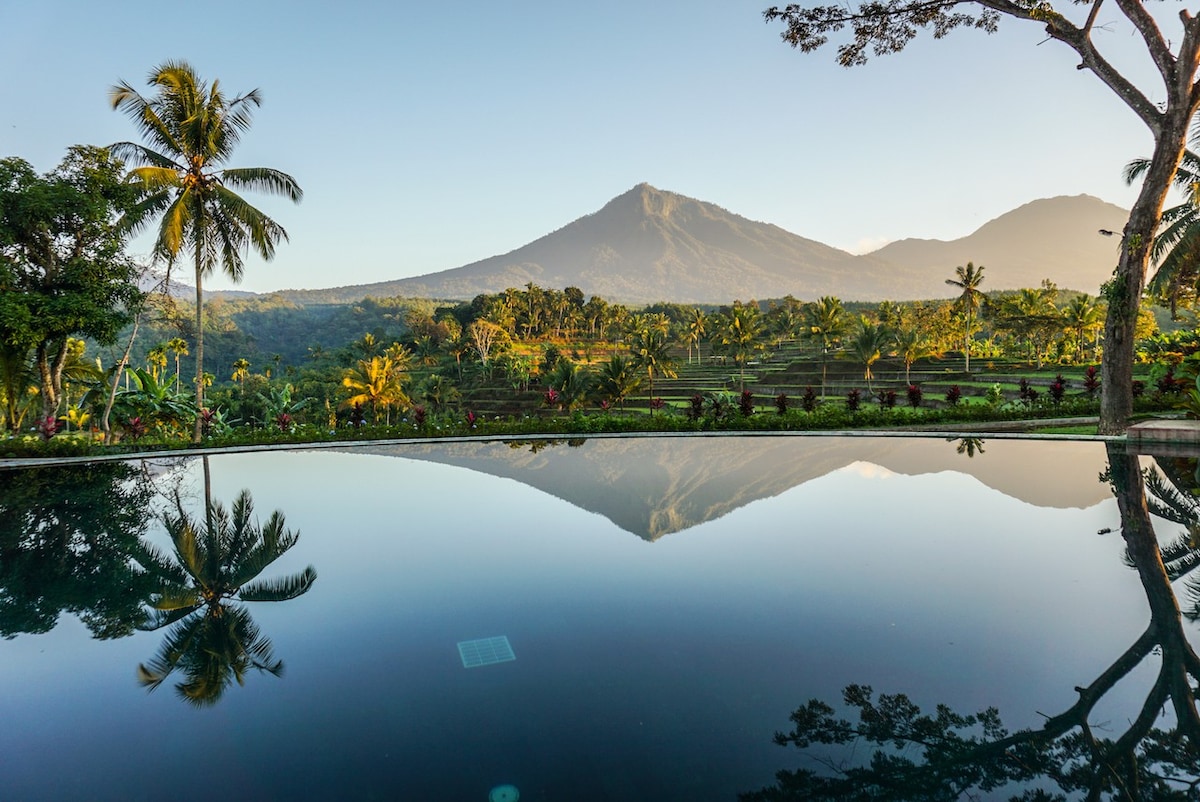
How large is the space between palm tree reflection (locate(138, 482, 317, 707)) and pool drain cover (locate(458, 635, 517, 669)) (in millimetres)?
1007

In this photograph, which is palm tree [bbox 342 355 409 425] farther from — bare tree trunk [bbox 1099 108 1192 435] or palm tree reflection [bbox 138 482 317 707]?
bare tree trunk [bbox 1099 108 1192 435]

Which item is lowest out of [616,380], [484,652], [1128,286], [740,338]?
[484,652]

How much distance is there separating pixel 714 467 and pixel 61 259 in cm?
1298

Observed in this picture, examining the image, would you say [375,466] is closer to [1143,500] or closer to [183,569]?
[183,569]

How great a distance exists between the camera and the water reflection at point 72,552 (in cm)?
438

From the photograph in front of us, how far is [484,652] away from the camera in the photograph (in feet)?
12.1

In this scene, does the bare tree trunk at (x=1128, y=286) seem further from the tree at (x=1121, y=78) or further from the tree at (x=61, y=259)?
the tree at (x=61, y=259)

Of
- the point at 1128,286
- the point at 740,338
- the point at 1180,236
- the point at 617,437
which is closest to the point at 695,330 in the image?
the point at 740,338

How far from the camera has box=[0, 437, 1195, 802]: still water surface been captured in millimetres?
2680

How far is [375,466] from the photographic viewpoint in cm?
1057

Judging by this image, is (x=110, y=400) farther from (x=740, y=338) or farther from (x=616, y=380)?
(x=740, y=338)

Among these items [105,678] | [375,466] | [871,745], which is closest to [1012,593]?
[871,745]

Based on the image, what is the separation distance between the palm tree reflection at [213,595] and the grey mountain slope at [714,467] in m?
3.28

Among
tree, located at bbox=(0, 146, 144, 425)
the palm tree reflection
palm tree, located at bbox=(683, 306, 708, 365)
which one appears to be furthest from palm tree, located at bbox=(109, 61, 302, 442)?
palm tree, located at bbox=(683, 306, 708, 365)
